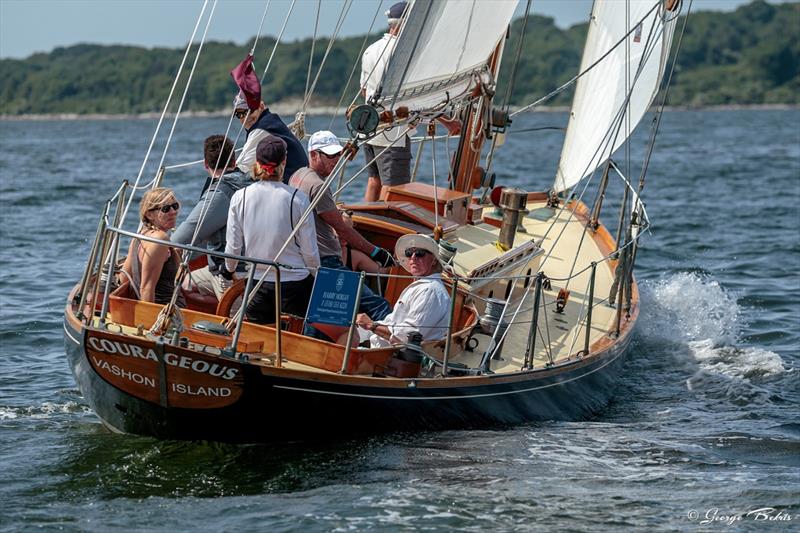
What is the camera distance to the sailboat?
25.9 ft

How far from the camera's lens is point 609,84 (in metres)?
13.8

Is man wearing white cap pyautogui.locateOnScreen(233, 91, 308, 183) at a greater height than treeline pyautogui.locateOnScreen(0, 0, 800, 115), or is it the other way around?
treeline pyautogui.locateOnScreen(0, 0, 800, 115)

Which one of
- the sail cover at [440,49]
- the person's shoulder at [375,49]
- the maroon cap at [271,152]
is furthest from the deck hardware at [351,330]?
the person's shoulder at [375,49]

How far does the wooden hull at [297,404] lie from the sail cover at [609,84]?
14.8ft

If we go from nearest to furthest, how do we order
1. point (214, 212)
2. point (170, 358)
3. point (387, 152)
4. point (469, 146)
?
point (170, 358) < point (214, 212) < point (387, 152) < point (469, 146)

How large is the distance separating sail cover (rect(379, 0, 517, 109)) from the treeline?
108643 millimetres

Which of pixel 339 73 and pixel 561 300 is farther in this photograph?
pixel 339 73

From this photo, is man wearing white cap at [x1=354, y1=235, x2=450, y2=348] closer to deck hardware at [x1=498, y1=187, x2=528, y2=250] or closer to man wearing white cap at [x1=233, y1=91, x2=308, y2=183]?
Answer: man wearing white cap at [x1=233, y1=91, x2=308, y2=183]

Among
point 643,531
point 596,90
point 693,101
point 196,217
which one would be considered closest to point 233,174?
point 196,217

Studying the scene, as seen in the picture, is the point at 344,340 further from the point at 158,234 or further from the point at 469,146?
the point at 469,146

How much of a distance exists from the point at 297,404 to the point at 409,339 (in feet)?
3.17

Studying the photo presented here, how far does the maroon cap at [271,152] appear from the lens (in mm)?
7871

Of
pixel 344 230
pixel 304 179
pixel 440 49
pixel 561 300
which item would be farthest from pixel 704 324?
pixel 304 179

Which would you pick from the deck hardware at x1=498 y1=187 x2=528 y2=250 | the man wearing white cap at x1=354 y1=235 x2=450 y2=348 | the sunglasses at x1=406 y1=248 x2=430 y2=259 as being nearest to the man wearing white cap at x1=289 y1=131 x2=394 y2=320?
the man wearing white cap at x1=354 y1=235 x2=450 y2=348
